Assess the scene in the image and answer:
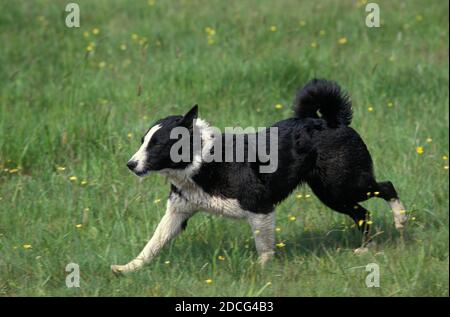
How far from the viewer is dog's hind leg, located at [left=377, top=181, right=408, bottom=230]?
5.66 metres

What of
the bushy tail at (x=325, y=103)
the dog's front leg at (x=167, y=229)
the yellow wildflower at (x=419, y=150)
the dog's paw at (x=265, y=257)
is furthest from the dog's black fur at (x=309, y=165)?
the yellow wildflower at (x=419, y=150)

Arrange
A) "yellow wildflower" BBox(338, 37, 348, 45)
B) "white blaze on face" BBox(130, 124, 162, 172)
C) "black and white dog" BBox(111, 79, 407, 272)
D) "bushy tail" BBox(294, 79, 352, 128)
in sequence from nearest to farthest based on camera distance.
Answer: "white blaze on face" BBox(130, 124, 162, 172) → "black and white dog" BBox(111, 79, 407, 272) → "bushy tail" BBox(294, 79, 352, 128) → "yellow wildflower" BBox(338, 37, 348, 45)

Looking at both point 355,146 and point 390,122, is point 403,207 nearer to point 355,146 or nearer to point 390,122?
point 355,146

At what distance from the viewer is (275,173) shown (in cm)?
527

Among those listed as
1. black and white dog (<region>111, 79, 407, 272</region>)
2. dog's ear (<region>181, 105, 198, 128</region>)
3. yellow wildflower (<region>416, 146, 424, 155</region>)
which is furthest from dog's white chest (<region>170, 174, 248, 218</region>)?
yellow wildflower (<region>416, 146, 424, 155</region>)

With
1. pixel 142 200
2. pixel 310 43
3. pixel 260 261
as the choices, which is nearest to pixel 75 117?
pixel 142 200

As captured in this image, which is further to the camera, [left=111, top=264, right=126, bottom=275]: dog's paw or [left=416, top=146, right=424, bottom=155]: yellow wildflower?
[left=416, top=146, right=424, bottom=155]: yellow wildflower

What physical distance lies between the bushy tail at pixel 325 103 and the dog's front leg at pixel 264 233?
31.7 inches

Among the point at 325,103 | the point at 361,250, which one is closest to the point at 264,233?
the point at 361,250

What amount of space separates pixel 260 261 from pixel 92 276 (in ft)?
3.24

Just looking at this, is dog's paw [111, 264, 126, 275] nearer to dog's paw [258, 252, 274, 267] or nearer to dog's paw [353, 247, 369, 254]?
dog's paw [258, 252, 274, 267]

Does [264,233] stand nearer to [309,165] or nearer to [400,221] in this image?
[309,165]

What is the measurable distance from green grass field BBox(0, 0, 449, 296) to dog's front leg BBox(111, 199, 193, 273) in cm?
9

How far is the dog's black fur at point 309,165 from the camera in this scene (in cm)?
511
